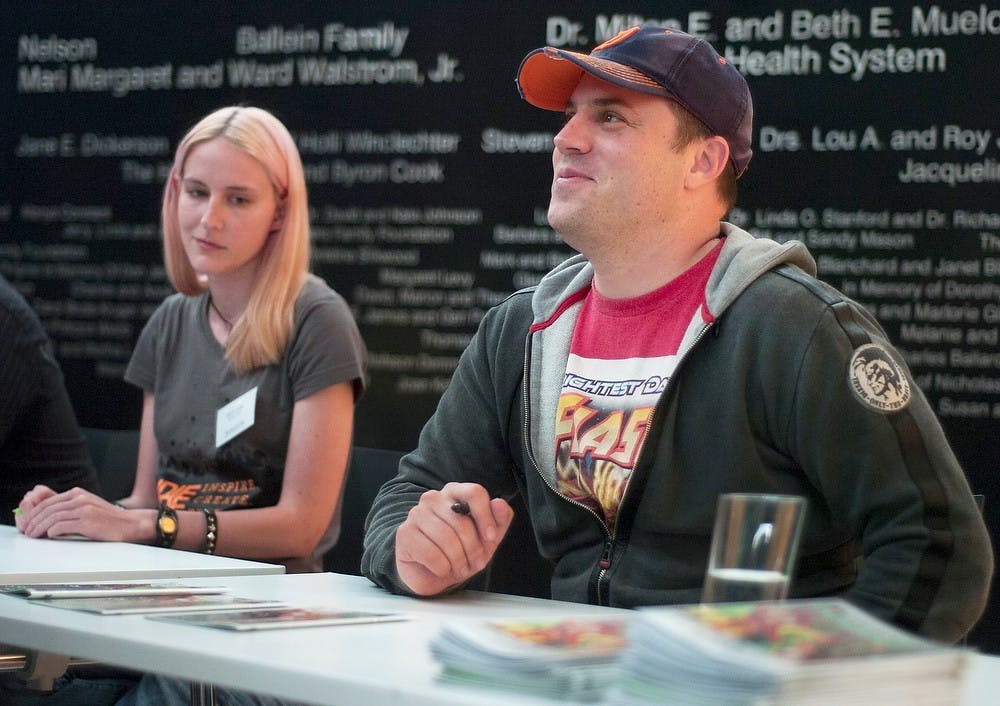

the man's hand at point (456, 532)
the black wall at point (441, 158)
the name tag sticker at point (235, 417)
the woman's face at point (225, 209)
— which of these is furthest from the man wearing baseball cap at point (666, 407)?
the black wall at point (441, 158)

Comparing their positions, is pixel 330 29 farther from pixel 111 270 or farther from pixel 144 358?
pixel 144 358

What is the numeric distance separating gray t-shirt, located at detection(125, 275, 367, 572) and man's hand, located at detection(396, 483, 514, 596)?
3.47 feet

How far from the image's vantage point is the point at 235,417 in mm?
2793

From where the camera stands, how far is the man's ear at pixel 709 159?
2.09m

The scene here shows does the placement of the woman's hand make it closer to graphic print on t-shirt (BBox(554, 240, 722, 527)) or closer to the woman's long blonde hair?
the woman's long blonde hair

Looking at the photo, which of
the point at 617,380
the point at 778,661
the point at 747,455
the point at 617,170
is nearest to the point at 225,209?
the point at 617,170

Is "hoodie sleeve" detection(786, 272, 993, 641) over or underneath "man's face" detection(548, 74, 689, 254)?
underneath

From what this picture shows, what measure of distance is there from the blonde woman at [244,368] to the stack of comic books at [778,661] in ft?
5.39

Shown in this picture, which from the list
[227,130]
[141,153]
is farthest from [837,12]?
[141,153]

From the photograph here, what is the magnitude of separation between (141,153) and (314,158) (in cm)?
66

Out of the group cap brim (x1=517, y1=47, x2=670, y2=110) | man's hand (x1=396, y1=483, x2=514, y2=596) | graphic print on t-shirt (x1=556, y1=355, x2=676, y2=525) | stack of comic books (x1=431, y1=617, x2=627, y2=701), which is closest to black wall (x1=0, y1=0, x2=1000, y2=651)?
cap brim (x1=517, y1=47, x2=670, y2=110)

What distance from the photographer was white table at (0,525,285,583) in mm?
1866

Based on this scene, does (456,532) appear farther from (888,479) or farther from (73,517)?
(73,517)

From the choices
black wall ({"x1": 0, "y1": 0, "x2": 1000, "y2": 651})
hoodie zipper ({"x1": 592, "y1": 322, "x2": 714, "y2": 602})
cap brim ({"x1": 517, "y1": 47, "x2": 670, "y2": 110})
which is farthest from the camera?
black wall ({"x1": 0, "y1": 0, "x2": 1000, "y2": 651})
